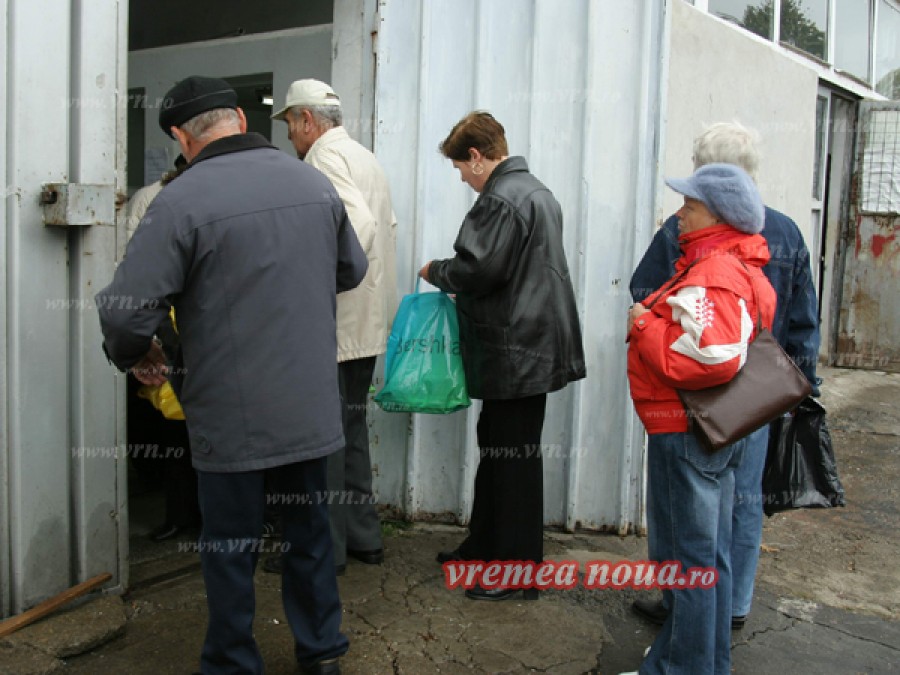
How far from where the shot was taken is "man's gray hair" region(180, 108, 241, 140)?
2664 mm

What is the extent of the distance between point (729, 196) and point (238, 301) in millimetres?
1467

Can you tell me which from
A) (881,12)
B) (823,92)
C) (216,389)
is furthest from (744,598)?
(881,12)

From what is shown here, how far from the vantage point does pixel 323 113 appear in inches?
147

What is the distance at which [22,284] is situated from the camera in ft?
9.98

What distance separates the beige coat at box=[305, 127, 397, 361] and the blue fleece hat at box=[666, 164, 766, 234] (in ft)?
4.45

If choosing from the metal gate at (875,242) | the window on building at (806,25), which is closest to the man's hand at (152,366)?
the window on building at (806,25)

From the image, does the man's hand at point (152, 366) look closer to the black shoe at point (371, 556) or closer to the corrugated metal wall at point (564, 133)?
the black shoe at point (371, 556)

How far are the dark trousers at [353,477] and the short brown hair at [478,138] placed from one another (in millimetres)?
942

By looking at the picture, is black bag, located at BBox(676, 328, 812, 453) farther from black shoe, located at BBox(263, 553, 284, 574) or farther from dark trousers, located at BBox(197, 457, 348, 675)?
black shoe, located at BBox(263, 553, 284, 574)

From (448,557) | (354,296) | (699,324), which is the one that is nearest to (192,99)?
(354,296)

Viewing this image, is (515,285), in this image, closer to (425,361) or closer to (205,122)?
(425,361)

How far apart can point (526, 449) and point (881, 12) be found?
8.64 meters

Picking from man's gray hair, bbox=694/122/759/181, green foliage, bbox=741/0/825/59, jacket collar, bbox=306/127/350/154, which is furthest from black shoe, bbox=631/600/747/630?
green foliage, bbox=741/0/825/59

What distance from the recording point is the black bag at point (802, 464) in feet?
11.3
